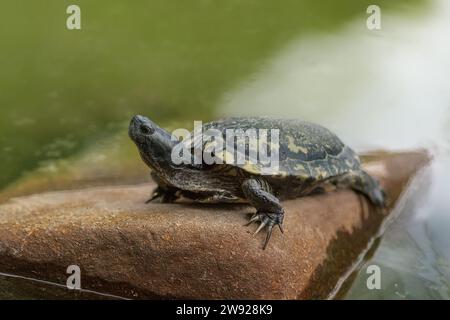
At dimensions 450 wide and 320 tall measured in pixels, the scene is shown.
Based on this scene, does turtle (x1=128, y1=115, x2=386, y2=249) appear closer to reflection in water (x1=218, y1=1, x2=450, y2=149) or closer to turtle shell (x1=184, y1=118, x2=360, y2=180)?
turtle shell (x1=184, y1=118, x2=360, y2=180)

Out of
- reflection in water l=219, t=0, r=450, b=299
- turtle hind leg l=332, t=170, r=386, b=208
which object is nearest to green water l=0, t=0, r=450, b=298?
reflection in water l=219, t=0, r=450, b=299

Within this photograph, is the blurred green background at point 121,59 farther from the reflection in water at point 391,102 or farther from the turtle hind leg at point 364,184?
the turtle hind leg at point 364,184

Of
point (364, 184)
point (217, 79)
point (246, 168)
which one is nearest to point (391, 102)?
point (217, 79)

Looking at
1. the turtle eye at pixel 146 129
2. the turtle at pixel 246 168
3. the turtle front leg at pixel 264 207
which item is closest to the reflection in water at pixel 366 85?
the turtle at pixel 246 168

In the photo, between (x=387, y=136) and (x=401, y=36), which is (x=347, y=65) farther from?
(x=387, y=136)

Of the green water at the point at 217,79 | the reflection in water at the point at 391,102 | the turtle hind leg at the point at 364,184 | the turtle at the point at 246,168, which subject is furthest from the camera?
the green water at the point at 217,79

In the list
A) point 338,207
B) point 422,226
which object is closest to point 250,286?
point 338,207

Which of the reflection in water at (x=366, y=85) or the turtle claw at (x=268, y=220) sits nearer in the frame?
the turtle claw at (x=268, y=220)

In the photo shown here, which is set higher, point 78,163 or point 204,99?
point 204,99
